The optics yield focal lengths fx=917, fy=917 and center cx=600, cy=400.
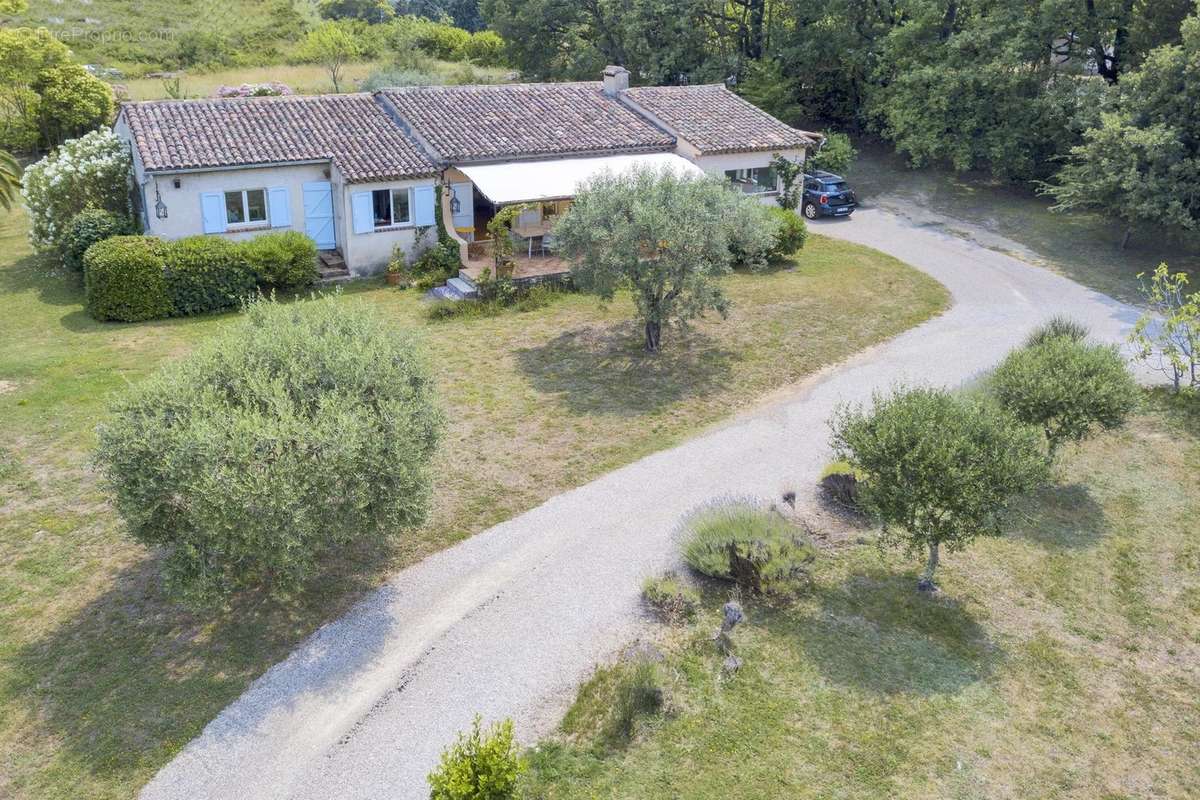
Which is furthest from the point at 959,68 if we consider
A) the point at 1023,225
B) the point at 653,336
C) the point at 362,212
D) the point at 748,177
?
the point at 362,212

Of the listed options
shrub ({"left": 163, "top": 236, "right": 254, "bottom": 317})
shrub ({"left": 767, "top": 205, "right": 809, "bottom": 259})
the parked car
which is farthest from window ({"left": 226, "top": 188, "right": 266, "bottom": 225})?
the parked car

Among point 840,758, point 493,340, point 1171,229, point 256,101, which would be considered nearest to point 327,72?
point 256,101

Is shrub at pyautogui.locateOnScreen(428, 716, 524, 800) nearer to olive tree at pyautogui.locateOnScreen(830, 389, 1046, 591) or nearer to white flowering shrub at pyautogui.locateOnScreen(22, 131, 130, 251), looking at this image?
olive tree at pyautogui.locateOnScreen(830, 389, 1046, 591)

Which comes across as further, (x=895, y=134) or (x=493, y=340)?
(x=895, y=134)

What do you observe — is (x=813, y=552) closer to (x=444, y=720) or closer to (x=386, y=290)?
(x=444, y=720)

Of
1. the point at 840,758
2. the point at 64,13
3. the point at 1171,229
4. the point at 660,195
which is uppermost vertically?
the point at 64,13
